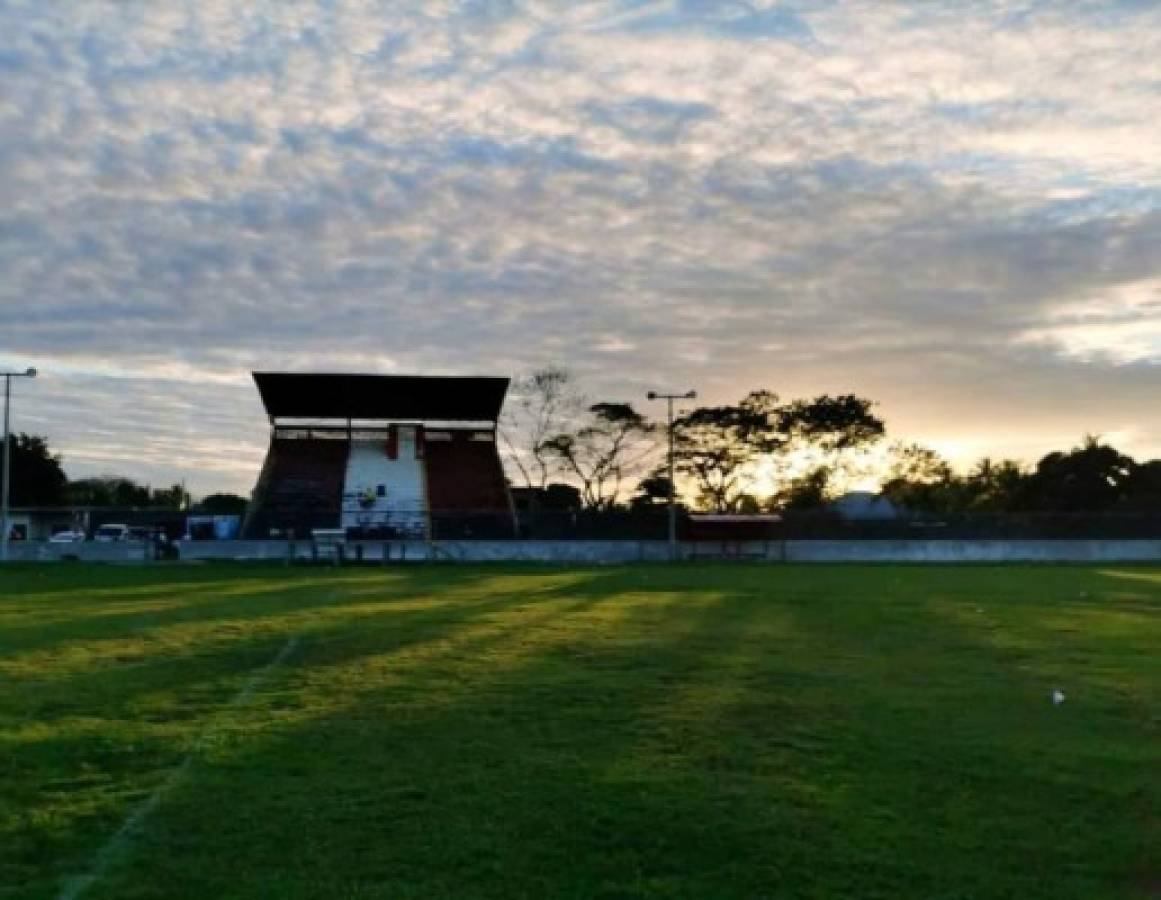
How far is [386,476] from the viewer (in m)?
68.7

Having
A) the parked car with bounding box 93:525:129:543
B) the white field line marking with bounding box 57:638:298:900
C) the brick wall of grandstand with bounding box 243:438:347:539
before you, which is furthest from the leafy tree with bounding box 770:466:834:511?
the white field line marking with bounding box 57:638:298:900

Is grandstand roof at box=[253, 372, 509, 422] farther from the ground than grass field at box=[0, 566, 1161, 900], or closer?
farther from the ground

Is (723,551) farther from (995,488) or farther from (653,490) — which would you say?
(995,488)

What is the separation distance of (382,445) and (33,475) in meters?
33.8

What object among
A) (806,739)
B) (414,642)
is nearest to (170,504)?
(414,642)

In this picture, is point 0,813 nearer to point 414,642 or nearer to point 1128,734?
point 1128,734

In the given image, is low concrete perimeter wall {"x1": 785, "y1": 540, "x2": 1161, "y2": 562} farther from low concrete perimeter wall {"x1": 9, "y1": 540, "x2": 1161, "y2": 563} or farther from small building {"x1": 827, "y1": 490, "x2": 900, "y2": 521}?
small building {"x1": 827, "y1": 490, "x2": 900, "y2": 521}

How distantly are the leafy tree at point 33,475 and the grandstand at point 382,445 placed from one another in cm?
2869

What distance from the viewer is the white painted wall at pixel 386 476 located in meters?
65.9

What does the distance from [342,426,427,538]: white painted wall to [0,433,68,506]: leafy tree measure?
31.8m

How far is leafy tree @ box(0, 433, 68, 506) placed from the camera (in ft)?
290

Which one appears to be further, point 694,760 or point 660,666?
point 660,666

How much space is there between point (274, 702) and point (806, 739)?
4.40 m

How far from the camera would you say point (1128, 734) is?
8844 millimetres
